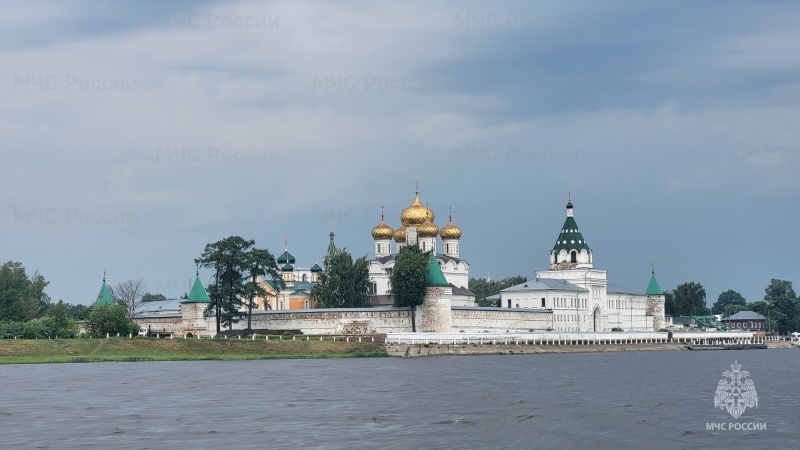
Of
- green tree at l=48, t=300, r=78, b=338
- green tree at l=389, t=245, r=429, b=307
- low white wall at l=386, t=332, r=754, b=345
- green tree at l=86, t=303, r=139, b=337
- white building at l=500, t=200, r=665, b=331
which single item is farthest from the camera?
white building at l=500, t=200, r=665, b=331

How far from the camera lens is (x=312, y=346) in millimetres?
71938

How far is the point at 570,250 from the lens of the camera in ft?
367

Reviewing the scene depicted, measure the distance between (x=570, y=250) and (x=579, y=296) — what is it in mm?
7347

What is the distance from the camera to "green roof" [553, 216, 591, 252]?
111625 mm

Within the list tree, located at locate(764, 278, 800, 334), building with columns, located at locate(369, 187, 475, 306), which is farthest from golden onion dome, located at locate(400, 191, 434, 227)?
tree, located at locate(764, 278, 800, 334)

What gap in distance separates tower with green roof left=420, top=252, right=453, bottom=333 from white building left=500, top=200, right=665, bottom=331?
67.7 feet

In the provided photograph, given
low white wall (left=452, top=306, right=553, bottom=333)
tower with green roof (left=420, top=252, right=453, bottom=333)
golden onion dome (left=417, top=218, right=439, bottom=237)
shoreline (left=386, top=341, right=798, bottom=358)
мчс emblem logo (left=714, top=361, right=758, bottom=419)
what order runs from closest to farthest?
мчс emblem logo (left=714, top=361, right=758, bottom=419), shoreline (left=386, top=341, right=798, bottom=358), tower with green roof (left=420, top=252, right=453, bottom=333), low white wall (left=452, top=306, right=553, bottom=333), golden onion dome (left=417, top=218, right=439, bottom=237)

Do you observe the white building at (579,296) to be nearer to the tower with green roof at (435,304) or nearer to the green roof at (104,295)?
the tower with green roof at (435,304)

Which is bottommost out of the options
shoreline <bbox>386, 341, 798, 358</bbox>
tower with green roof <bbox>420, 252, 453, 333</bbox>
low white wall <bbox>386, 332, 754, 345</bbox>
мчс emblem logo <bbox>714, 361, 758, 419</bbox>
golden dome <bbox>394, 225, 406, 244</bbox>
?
мчс emblem logo <bbox>714, 361, 758, 419</bbox>

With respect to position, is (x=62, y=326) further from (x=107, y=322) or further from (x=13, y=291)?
(x=13, y=291)

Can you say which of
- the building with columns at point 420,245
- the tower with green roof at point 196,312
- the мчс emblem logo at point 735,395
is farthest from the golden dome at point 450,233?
the мчс emblem logo at point 735,395

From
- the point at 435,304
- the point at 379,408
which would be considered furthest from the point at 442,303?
the point at 379,408

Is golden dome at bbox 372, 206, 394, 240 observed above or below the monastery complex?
above

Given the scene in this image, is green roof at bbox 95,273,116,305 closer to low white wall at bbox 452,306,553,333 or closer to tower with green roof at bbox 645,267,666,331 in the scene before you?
low white wall at bbox 452,306,553,333
